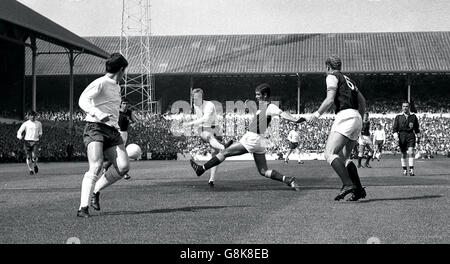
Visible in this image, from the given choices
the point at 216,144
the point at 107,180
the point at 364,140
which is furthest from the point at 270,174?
the point at 364,140

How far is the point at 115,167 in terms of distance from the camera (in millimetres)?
10695

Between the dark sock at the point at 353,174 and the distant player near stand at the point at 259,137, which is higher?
the distant player near stand at the point at 259,137

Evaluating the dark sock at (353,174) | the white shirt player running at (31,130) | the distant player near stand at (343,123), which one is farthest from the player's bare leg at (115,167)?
the white shirt player running at (31,130)

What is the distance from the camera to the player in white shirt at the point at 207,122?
1600 cm

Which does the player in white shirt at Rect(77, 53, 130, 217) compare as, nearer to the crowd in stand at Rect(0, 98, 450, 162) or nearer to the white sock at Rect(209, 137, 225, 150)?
the white sock at Rect(209, 137, 225, 150)

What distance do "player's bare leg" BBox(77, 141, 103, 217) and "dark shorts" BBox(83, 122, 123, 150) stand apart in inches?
2.9

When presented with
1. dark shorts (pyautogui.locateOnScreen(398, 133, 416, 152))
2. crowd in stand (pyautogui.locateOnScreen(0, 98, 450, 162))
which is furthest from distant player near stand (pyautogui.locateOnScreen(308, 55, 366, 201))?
crowd in stand (pyautogui.locateOnScreen(0, 98, 450, 162))

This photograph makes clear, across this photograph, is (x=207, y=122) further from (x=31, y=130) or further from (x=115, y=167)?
(x=31, y=130)

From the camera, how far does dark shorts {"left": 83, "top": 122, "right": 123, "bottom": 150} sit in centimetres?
1013

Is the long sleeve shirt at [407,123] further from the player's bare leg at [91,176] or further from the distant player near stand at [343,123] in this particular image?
the player's bare leg at [91,176]

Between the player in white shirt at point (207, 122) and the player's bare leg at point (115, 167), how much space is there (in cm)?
503

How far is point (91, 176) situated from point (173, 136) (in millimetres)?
38456

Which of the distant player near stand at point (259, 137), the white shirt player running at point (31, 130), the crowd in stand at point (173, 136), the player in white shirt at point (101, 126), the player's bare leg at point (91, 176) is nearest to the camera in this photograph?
the player's bare leg at point (91, 176)
